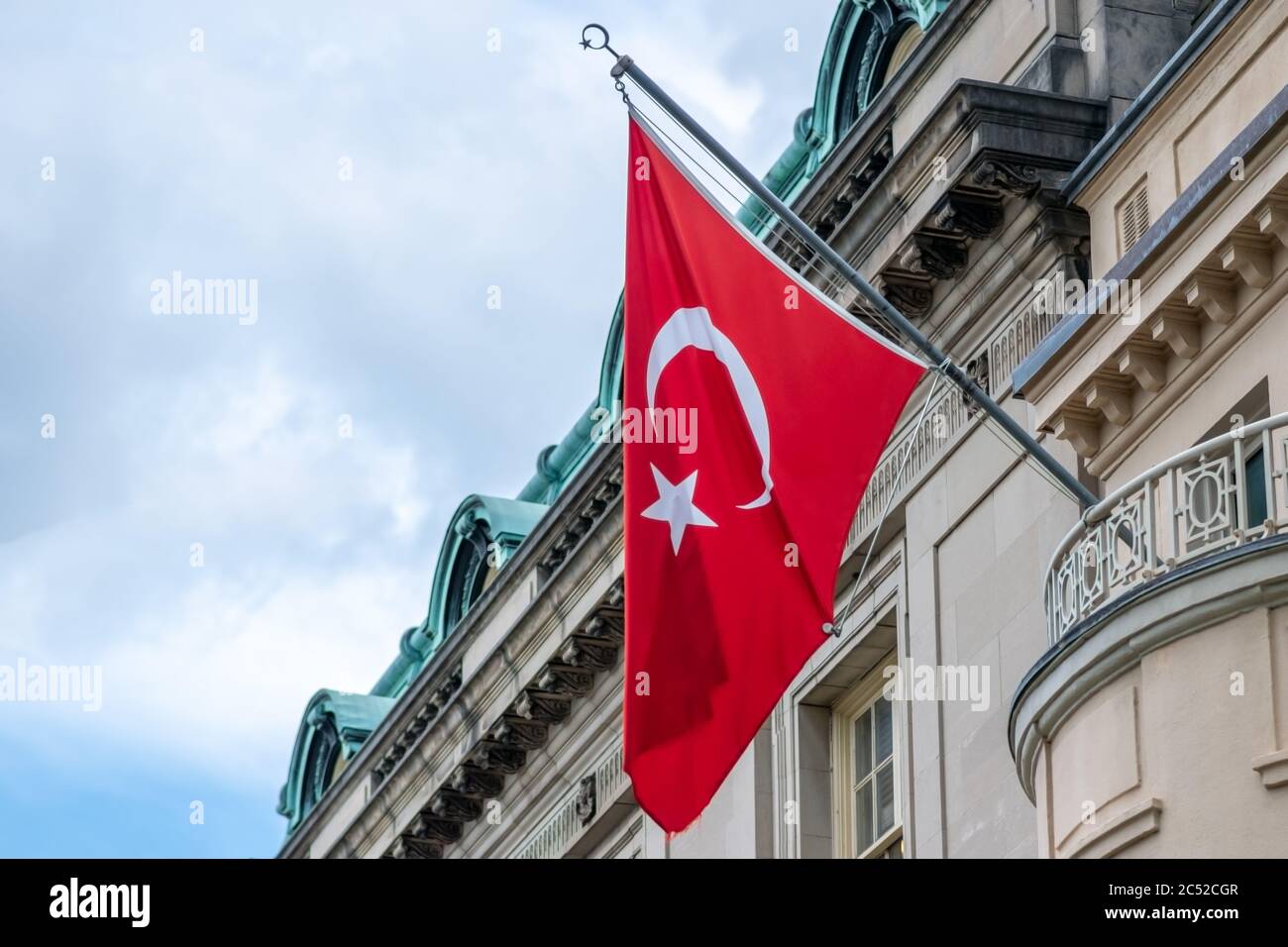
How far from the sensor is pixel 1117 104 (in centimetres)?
2409

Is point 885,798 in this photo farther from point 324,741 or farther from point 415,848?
point 324,741

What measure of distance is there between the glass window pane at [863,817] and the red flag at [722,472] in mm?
8258

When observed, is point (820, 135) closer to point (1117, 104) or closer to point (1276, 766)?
point (1117, 104)

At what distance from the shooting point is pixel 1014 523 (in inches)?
910

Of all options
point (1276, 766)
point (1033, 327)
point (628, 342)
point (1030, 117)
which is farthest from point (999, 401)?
point (1276, 766)

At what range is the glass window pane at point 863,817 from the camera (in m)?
25.9

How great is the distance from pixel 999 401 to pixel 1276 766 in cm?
829

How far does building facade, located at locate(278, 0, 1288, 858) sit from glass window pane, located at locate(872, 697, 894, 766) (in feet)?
0.12

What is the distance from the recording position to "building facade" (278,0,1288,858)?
16625mm

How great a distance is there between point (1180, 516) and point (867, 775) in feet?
31.8

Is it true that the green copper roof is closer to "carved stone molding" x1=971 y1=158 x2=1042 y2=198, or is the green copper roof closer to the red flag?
"carved stone molding" x1=971 y1=158 x2=1042 y2=198

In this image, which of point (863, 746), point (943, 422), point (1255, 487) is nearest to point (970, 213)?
point (943, 422)

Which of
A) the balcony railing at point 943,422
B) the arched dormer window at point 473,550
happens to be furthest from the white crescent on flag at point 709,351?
the arched dormer window at point 473,550

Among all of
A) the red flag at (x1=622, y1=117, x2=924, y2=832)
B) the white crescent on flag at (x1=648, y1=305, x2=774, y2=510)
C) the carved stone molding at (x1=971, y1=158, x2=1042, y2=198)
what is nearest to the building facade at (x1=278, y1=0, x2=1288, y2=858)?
the carved stone molding at (x1=971, y1=158, x2=1042, y2=198)
